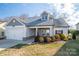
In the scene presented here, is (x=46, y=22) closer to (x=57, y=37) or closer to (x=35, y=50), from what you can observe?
(x=57, y=37)

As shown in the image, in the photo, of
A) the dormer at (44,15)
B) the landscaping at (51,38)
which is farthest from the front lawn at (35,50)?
the dormer at (44,15)


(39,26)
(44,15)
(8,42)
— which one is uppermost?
(44,15)

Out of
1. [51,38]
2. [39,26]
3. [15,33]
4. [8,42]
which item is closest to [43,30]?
[39,26]

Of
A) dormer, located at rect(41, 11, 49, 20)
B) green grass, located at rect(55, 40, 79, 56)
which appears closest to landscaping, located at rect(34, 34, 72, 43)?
green grass, located at rect(55, 40, 79, 56)

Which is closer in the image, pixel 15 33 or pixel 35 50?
pixel 35 50

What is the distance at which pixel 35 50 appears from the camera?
8.72 m

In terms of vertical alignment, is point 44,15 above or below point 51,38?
above

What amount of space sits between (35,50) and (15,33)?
0.49m

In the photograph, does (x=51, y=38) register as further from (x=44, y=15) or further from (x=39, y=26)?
(x=44, y=15)

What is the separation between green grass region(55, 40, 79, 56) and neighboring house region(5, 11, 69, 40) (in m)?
0.21

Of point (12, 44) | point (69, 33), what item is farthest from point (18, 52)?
point (69, 33)

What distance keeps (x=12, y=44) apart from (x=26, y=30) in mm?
354

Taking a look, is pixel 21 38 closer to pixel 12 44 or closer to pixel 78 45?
pixel 12 44

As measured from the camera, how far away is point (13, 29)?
8.84 m
